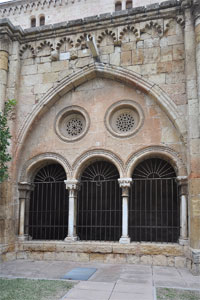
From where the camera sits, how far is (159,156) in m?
8.59

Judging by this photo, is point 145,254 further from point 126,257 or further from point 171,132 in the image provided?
point 171,132

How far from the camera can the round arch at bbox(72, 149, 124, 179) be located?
8719mm

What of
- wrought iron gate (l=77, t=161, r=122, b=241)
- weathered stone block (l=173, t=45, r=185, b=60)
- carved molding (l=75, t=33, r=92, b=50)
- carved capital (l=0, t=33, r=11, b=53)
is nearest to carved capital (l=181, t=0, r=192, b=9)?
weathered stone block (l=173, t=45, r=185, b=60)

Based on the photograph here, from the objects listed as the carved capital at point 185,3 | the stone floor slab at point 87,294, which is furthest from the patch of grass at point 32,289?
the carved capital at point 185,3

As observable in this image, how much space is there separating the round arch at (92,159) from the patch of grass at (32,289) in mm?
3345

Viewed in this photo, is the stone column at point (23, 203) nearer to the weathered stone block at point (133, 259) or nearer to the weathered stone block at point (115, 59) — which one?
the weathered stone block at point (133, 259)

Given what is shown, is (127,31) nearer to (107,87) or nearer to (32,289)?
(107,87)

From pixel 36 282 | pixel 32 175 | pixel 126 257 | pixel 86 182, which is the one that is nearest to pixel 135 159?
pixel 86 182

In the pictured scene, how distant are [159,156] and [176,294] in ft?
12.8

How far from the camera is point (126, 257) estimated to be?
8.18m

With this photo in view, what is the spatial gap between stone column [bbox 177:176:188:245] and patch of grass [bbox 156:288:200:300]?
7.55 ft

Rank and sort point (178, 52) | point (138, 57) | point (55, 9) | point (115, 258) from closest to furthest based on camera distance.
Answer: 1. point (115, 258)
2. point (178, 52)
3. point (138, 57)
4. point (55, 9)

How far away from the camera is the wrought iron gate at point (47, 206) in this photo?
962 cm

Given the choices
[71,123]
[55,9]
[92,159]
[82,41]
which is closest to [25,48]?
[82,41]
